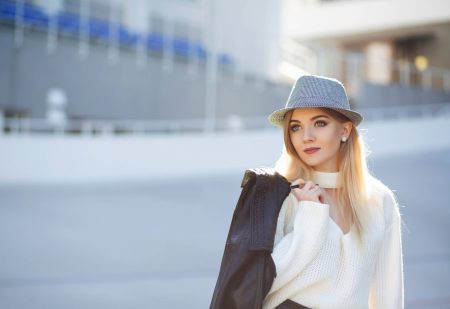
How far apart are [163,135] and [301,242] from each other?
10985 mm

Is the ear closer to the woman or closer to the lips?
the woman

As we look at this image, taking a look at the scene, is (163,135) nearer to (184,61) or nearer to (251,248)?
(184,61)

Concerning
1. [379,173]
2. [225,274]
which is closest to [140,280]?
[225,274]

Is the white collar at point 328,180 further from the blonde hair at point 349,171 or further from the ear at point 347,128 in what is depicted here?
the ear at point 347,128

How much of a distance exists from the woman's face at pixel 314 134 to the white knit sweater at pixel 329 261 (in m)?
0.18

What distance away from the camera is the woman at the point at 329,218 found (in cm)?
172

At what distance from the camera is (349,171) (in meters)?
1.93

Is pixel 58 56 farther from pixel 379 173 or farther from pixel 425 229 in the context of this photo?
pixel 425 229

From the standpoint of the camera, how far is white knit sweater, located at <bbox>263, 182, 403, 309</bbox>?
5.60 ft

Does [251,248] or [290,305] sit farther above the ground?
[251,248]

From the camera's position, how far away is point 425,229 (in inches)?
277

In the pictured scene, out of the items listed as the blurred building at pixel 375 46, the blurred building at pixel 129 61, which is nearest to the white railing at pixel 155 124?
the blurred building at pixel 129 61

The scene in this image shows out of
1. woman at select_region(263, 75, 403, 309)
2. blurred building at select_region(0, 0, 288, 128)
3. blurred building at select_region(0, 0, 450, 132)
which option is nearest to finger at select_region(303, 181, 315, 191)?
→ woman at select_region(263, 75, 403, 309)

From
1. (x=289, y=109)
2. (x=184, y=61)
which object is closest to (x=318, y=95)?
(x=289, y=109)
